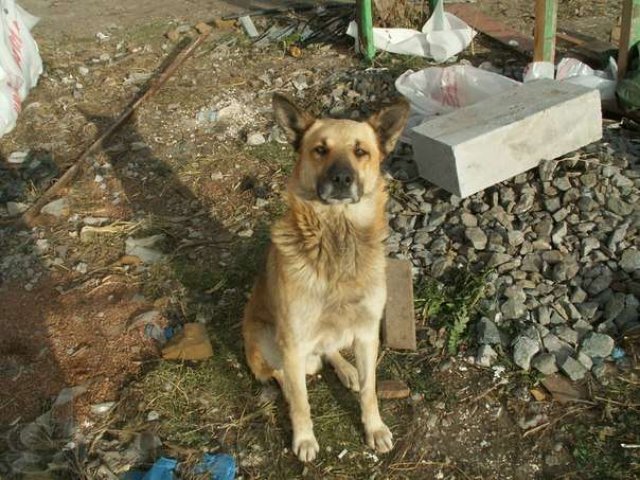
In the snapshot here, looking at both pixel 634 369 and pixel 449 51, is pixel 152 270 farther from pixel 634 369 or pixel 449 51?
pixel 449 51

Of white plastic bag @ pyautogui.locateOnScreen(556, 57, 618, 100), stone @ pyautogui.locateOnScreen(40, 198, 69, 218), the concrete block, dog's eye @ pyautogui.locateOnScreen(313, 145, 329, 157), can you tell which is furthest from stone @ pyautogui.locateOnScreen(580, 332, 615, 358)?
stone @ pyautogui.locateOnScreen(40, 198, 69, 218)

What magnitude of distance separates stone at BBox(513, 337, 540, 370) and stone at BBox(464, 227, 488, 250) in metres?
0.84

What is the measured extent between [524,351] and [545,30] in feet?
11.6

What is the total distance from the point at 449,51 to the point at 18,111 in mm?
5058

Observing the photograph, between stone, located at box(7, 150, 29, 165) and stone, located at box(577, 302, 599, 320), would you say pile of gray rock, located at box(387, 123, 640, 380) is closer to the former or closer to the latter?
stone, located at box(577, 302, 599, 320)

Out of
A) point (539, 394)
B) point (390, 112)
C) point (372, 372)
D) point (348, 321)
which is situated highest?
point (390, 112)

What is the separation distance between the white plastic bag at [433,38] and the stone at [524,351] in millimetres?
4049

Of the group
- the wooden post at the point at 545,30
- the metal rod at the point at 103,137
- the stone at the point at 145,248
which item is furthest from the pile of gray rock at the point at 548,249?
the metal rod at the point at 103,137

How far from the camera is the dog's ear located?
3.11m

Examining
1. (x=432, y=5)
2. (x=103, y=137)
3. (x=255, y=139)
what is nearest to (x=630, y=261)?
(x=255, y=139)

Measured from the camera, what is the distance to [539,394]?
3.48 meters

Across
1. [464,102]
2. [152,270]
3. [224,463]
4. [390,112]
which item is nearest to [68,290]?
[152,270]

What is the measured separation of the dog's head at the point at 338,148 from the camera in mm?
2961

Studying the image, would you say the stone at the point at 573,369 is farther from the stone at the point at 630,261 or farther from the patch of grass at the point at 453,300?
the stone at the point at 630,261
